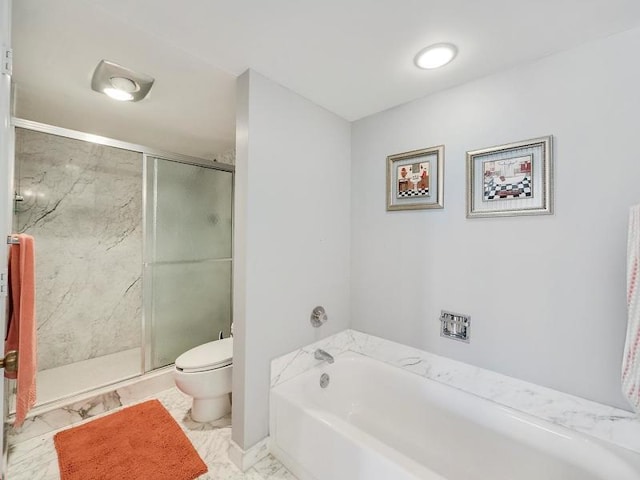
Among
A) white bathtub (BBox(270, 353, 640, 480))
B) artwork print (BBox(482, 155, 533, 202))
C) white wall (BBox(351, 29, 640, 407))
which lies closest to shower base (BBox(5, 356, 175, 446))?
white bathtub (BBox(270, 353, 640, 480))

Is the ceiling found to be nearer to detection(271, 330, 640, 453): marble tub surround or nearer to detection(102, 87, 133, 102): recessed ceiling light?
detection(102, 87, 133, 102): recessed ceiling light

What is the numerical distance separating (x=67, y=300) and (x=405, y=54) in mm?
3367

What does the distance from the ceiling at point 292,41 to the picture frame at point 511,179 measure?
0.46m

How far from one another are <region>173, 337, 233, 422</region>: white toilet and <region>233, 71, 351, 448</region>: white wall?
35cm

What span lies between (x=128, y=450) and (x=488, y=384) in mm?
2149

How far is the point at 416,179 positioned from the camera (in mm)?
1897

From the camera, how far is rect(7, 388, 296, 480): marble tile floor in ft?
5.04

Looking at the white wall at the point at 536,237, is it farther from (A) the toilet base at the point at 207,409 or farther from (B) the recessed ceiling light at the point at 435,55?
(A) the toilet base at the point at 207,409

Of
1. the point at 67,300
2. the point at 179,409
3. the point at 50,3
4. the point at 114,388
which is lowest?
the point at 179,409

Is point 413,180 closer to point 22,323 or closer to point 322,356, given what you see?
point 322,356

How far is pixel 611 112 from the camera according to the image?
128 cm

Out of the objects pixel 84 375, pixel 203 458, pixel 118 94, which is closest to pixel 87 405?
pixel 84 375

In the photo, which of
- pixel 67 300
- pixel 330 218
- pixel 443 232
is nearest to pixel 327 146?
pixel 330 218

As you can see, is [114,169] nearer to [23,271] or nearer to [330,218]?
[23,271]
